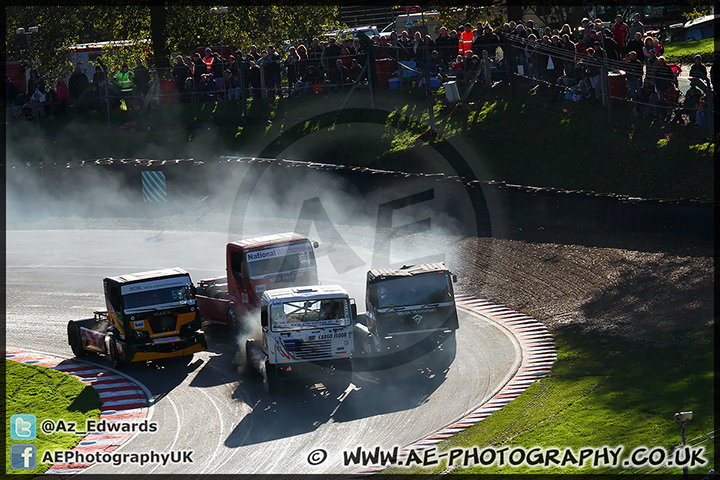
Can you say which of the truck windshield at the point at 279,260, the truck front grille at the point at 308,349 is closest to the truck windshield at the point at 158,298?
the truck windshield at the point at 279,260

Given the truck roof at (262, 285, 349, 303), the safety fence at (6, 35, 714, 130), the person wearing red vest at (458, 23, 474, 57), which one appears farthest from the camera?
the person wearing red vest at (458, 23, 474, 57)

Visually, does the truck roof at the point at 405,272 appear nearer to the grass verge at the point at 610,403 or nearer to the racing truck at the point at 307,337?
the racing truck at the point at 307,337

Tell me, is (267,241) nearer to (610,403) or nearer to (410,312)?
(410,312)

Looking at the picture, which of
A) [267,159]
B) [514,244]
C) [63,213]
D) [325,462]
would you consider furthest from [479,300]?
[63,213]

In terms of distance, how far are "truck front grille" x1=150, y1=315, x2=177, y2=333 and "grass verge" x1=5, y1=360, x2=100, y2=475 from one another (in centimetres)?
188

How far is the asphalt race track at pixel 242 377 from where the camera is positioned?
1420cm

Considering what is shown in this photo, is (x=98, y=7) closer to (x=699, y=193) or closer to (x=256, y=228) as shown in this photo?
(x=256, y=228)

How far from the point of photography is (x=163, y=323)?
18.2 m

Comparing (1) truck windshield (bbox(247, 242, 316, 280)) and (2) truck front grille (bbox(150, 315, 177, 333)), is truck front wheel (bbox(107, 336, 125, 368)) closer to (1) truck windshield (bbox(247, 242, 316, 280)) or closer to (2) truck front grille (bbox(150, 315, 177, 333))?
A: (2) truck front grille (bbox(150, 315, 177, 333))

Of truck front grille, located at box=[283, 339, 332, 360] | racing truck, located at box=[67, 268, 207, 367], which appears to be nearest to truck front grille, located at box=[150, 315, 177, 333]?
racing truck, located at box=[67, 268, 207, 367]

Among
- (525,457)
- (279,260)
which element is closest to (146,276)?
(279,260)

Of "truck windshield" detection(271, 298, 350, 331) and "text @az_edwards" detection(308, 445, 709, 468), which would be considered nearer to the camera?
"text @az_edwards" detection(308, 445, 709, 468)

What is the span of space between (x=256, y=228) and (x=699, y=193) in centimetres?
1439

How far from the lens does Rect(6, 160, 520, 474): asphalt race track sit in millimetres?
14203
